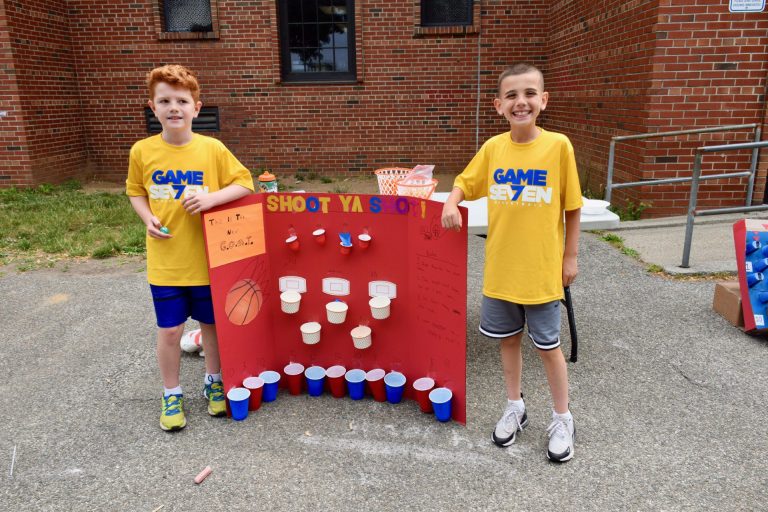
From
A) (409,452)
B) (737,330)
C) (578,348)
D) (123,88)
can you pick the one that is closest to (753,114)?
(737,330)

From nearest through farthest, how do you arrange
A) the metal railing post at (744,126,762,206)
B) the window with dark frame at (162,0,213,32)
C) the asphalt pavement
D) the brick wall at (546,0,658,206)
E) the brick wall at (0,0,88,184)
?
the asphalt pavement → the metal railing post at (744,126,762,206) → the brick wall at (546,0,658,206) → the brick wall at (0,0,88,184) → the window with dark frame at (162,0,213,32)

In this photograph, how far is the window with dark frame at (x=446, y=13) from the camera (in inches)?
407

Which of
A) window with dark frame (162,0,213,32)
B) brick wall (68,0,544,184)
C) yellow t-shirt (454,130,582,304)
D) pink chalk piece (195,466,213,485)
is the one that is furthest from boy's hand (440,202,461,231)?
window with dark frame (162,0,213,32)

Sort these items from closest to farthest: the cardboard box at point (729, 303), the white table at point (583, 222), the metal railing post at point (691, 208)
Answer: the white table at point (583, 222) → the cardboard box at point (729, 303) → the metal railing post at point (691, 208)

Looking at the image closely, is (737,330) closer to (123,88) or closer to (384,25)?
(384,25)

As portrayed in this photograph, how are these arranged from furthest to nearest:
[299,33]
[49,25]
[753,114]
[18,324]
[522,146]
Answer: [299,33]
[49,25]
[753,114]
[18,324]
[522,146]

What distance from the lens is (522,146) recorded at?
98.5 inches

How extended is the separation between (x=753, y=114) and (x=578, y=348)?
4.50 metres

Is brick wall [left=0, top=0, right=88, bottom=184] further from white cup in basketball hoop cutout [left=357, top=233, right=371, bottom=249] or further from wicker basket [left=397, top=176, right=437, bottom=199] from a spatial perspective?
white cup in basketball hoop cutout [left=357, top=233, right=371, bottom=249]

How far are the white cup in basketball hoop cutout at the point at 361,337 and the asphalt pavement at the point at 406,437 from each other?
315 mm

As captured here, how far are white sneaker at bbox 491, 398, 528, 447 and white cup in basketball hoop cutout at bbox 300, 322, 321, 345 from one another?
106cm

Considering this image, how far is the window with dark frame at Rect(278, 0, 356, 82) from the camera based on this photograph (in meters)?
10.5

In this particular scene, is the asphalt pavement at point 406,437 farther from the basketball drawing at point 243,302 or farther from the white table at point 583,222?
the white table at point 583,222

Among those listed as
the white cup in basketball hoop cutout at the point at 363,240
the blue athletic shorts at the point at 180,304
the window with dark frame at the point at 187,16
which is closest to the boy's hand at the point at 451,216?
the white cup in basketball hoop cutout at the point at 363,240
